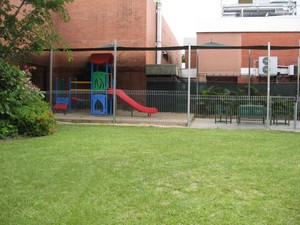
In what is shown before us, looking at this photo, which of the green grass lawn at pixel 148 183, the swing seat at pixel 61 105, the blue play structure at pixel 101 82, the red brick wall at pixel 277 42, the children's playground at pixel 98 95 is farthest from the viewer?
the red brick wall at pixel 277 42

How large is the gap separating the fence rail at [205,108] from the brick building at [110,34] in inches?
104

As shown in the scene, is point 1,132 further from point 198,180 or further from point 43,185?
point 198,180

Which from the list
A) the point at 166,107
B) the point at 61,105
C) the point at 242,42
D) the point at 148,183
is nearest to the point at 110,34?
the point at 61,105

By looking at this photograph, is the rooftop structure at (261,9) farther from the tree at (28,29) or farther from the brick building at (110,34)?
the tree at (28,29)

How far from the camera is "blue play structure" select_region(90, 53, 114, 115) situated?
19.5 m

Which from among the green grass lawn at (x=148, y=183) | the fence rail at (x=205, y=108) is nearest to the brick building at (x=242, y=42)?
the fence rail at (x=205, y=108)

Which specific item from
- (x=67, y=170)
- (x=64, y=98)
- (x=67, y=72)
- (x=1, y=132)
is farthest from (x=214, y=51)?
(x=67, y=170)

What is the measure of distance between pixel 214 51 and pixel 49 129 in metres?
19.1

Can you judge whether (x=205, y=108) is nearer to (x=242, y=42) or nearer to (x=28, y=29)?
(x=28, y=29)

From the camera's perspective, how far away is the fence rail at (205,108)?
17359 millimetres

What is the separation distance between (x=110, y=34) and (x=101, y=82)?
12.7 ft

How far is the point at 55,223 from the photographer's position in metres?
4.62

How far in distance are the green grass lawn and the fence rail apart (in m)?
6.99

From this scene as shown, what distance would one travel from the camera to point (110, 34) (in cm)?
2377
